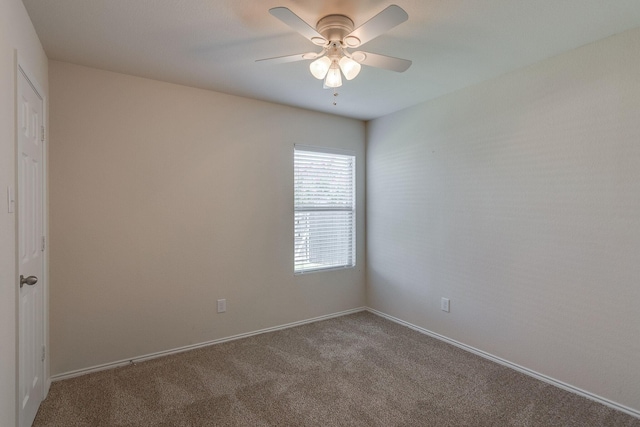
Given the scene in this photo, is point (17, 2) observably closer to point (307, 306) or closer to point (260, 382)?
point (260, 382)

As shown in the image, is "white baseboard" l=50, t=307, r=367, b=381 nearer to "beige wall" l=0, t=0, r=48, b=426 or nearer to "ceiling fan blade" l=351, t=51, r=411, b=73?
"beige wall" l=0, t=0, r=48, b=426

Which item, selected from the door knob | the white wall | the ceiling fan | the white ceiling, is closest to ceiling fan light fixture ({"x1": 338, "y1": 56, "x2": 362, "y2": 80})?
the ceiling fan

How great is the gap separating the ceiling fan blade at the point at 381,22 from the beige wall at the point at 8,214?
166 cm

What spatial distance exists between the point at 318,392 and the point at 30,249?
2.06 meters

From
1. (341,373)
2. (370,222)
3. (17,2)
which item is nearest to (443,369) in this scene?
(341,373)

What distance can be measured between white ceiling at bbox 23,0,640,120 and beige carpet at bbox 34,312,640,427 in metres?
2.41

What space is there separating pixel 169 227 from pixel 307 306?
1728mm

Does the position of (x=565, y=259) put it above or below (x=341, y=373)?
above

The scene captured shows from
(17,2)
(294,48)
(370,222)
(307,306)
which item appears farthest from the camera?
(370,222)

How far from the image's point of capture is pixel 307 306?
3.81m

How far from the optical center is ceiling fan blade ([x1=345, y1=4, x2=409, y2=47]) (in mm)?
1528

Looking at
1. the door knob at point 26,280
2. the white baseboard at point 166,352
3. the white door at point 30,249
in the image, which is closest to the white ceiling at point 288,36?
the white door at point 30,249

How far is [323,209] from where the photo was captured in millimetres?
3932

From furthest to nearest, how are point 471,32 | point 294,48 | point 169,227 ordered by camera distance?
point 169,227 < point 294,48 < point 471,32
